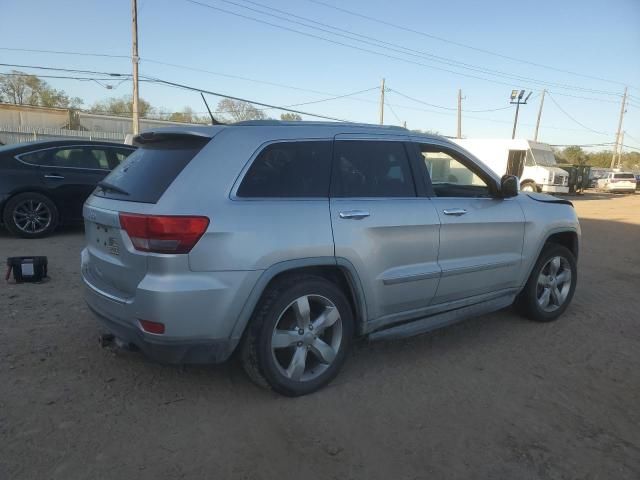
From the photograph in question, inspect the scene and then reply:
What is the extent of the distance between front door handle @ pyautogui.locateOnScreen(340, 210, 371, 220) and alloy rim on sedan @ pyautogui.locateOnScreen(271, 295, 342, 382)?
547 mm

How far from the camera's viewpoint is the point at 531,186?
2555cm

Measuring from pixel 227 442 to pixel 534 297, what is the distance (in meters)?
3.31

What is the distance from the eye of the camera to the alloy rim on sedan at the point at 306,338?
3.07m

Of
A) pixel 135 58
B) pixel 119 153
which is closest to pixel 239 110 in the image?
pixel 135 58

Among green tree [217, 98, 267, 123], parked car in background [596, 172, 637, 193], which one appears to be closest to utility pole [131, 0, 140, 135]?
green tree [217, 98, 267, 123]

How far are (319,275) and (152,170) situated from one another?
123cm

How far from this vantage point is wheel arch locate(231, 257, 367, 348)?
285 centimetres

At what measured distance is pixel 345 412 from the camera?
119 inches

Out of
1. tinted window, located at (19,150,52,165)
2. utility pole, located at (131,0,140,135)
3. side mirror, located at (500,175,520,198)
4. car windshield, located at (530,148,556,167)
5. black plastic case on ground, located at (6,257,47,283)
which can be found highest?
utility pole, located at (131,0,140,135)

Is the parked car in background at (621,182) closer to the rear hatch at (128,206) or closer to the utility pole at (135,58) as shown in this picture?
the utility pole at (135,58)

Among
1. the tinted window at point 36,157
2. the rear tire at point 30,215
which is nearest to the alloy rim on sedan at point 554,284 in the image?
the rear tire at point 30,215

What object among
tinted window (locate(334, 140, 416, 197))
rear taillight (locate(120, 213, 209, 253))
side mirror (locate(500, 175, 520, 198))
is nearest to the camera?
rear taillight (locate(120, 213, 209, 253))

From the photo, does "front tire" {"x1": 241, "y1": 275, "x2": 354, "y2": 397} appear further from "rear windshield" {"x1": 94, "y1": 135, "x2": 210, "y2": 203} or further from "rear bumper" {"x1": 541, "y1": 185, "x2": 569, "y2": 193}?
"rear bumper" {"x1": 541, "y1": 185, "x2": 569, "y2": 193}

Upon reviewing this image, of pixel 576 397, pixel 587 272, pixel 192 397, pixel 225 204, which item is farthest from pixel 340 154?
pixel 587 272
